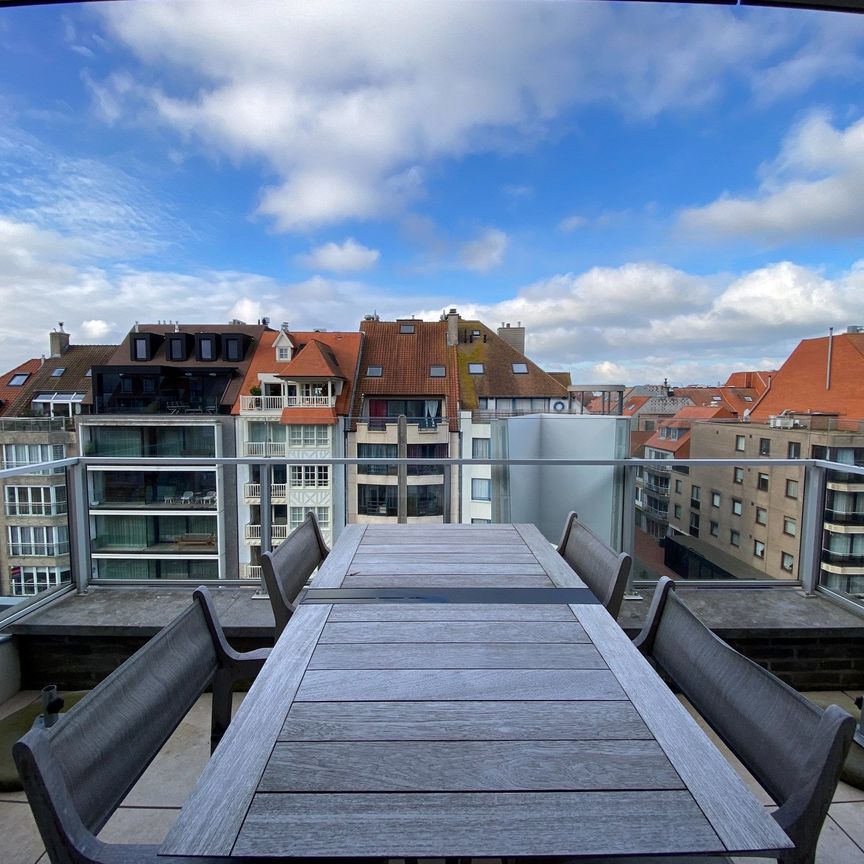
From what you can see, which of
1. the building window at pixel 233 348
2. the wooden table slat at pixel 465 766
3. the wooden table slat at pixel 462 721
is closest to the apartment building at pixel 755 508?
the wooden table slat at pixel 462 721

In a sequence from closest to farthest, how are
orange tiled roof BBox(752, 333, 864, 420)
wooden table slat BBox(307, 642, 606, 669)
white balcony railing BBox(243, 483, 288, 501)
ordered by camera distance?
wooden table slat BBox(307, 642, 606, 669), white balcony railing BBox(243, 483, 288, 501), orange tiled roof BBox(752, 333, 864, 420)

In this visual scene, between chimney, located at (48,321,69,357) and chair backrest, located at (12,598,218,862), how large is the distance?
813 inches

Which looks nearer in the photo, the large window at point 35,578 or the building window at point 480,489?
the large window at point 35,578

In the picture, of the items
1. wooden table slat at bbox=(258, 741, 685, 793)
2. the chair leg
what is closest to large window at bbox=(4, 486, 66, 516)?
the chair leg

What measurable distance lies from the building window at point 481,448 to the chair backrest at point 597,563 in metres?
1.10

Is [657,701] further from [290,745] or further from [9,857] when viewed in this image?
[9,857]

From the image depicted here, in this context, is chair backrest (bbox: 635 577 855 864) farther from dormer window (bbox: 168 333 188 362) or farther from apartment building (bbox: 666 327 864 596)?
dormer window (bbox: 168 333 188 362)

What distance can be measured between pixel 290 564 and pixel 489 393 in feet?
42.9

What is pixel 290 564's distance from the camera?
1.88 metres

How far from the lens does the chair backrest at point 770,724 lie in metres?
0.81

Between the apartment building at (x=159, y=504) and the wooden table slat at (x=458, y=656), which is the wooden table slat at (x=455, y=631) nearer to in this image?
the wooden table slat at (x=458, y=656)

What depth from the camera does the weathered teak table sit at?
70cm

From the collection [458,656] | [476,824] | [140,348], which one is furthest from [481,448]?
[140,348]

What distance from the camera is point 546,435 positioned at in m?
3.39
